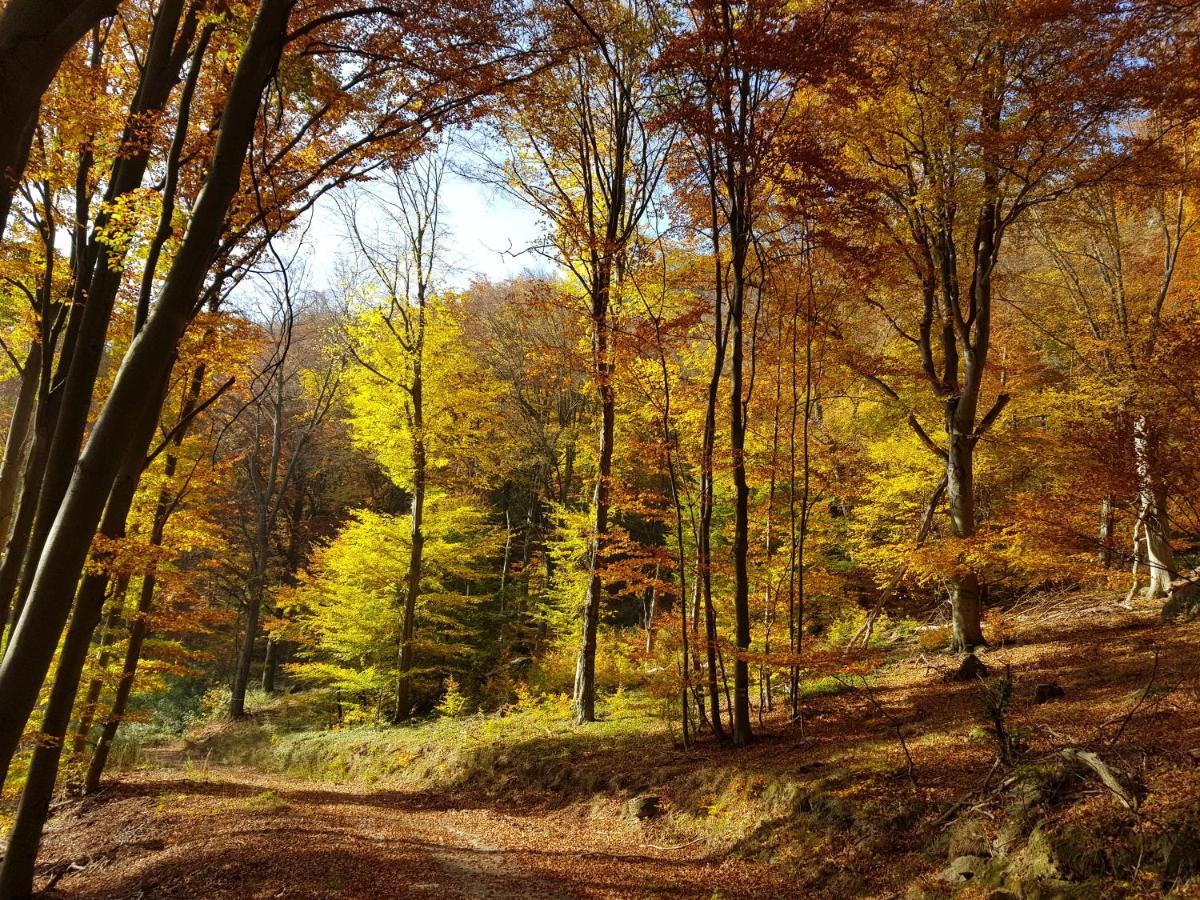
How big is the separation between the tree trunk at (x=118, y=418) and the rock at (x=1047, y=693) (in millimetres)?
7707

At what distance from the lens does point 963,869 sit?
4023mm

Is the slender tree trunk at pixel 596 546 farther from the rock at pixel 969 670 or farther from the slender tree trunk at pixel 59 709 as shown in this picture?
the slender tree trunk at pixel 59 709

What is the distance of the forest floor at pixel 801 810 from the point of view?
387 cm

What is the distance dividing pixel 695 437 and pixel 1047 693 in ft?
19.5

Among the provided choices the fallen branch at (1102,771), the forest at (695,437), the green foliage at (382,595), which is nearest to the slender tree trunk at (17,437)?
the forest at (695,437)

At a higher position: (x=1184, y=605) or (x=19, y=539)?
(x=19, y=539)

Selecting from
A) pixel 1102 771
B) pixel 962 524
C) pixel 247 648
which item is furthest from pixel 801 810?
pixel 247 648

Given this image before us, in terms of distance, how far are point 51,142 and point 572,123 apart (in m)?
7.20

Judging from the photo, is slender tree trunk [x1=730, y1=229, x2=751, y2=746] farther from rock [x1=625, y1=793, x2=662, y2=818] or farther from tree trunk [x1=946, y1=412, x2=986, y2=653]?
tree trunk [x1=946, y1=412, x2=986, y2=653]

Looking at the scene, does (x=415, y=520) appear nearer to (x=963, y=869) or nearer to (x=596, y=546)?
(x=596, y=546)

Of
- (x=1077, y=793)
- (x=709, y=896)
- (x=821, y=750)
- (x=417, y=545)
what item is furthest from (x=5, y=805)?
(x=1077, y=793)

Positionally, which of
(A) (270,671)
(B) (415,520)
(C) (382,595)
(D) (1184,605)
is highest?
(B) (415,520)

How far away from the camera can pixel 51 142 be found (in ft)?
20.2

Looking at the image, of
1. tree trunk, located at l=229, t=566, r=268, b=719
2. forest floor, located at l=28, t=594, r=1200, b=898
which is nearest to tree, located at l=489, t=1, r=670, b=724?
forest floor, located at l=28, t=594, r=1200, b=898
